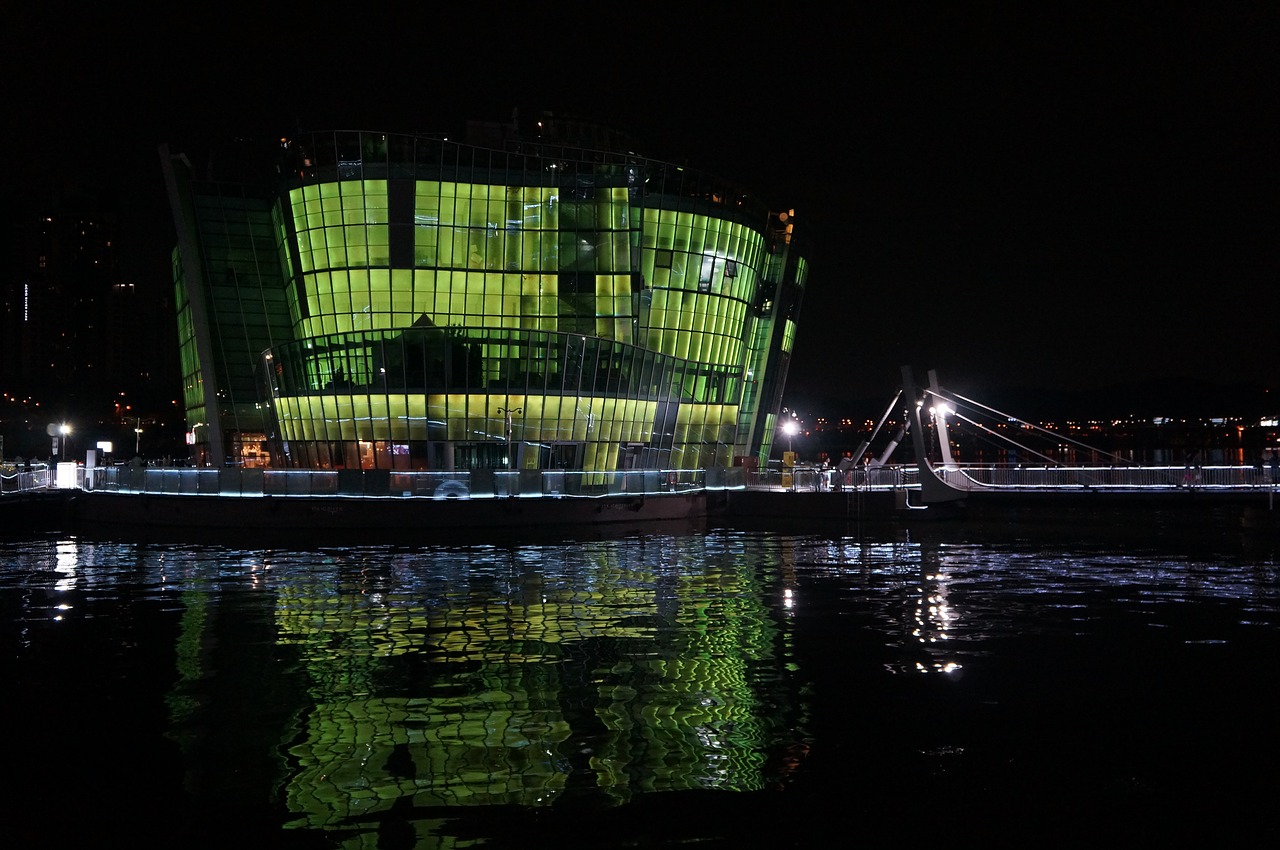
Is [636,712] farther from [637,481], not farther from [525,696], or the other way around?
[637,481]

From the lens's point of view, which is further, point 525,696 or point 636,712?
point 525,696

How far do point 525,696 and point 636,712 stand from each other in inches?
67.2

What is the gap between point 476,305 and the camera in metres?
71.7

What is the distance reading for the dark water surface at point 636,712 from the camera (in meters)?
10.5

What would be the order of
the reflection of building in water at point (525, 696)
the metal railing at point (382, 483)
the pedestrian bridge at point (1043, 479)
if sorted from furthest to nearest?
the pedestrian bridge at point (1043, 479) < the metal railing at point (382, 483) < the reflection of building in water at point (525, 696)

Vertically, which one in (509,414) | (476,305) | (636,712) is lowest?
(636,712)

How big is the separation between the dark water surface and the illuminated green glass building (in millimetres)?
31522

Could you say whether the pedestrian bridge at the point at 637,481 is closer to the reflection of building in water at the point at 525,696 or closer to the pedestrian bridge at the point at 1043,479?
the pedestrian bridge at the point at 1043,479

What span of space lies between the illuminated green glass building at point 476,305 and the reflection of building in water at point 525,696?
34.3 meters

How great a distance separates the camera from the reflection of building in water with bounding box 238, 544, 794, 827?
11.5 m

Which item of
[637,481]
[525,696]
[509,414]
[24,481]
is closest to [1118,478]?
[637,481]

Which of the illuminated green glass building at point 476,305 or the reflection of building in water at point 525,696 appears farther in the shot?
the illuminated green glass building at point 476,305

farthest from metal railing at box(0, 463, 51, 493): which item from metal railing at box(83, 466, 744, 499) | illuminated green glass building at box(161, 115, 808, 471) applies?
metal railing at box(83, 466, 744, 499)

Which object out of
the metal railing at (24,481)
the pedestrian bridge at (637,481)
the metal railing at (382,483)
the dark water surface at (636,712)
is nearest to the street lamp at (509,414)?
the pedestrian bridge at (637,481)
